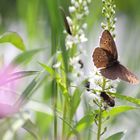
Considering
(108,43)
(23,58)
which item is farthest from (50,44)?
(108,43)

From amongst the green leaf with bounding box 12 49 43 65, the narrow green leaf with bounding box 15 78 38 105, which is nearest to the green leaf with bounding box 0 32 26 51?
the green leaf with bounding box 12 49 43 65

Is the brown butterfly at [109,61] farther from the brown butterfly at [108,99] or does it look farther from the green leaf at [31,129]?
the green leaf at [31,129]

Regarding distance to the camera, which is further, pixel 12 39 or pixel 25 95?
pixel 12 39

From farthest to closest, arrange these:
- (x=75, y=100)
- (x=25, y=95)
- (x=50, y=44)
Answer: (x=50, y=44)
(x=75, y=100)
(x=25, y=95)

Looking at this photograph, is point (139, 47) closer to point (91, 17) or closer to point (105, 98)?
point (91, 17)

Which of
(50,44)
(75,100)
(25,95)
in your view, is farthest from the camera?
(50,44)

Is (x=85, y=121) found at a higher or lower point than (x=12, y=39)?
lower

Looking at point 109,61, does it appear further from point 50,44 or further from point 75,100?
point 50,44

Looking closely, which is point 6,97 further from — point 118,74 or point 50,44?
point 50,44
